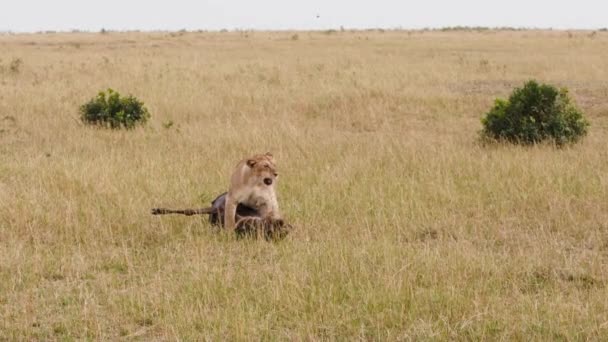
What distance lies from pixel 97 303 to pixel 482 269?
2796 millimetres

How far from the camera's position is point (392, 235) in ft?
22.1

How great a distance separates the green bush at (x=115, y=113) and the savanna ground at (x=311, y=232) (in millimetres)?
396

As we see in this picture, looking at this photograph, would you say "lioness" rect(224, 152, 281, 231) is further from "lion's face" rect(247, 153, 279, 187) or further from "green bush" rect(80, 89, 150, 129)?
"green bush" rect(80, 89, 150, 129)

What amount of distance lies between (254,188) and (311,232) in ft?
2.84

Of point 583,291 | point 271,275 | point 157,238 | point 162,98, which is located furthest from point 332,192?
point 162,98

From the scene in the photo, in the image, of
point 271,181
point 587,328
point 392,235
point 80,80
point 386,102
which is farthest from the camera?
point 80,80

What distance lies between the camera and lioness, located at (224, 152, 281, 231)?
631 cm

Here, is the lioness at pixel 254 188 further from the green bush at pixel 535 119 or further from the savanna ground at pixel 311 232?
the green bush at pixel 535 119

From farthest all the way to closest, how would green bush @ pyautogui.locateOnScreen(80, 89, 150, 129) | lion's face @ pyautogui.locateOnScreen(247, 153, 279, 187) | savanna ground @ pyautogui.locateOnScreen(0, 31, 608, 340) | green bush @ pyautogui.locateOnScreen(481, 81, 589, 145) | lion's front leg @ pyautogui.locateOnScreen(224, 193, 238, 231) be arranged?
green bush @ pyautogui.locateOnScreen(80, 89, 150, 129)
green bush @ pyautogui.locateOnScreen(481, 81, 589, 145)
lion's front leg @ pyautogui.locateOnScreen(224, 193, 238, 231)
lion's face @ pyautogui.locateOnScreen(247, 153, 279, 187)
savanna ground @ pyautogui.locateOnScreen(0, 31, 608, 340)

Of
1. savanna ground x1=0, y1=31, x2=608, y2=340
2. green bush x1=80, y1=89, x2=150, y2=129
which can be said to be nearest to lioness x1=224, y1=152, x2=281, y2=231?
savanna ground x1=0, y1=31, x2=608, y2=340

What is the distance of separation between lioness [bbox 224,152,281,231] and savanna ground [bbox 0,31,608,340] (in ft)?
0.92

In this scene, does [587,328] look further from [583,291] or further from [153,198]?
[153,198]

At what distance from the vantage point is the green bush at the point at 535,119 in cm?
1188

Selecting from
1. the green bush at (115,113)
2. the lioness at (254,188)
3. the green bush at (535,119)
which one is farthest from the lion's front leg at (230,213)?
the green bush at (115,113)
